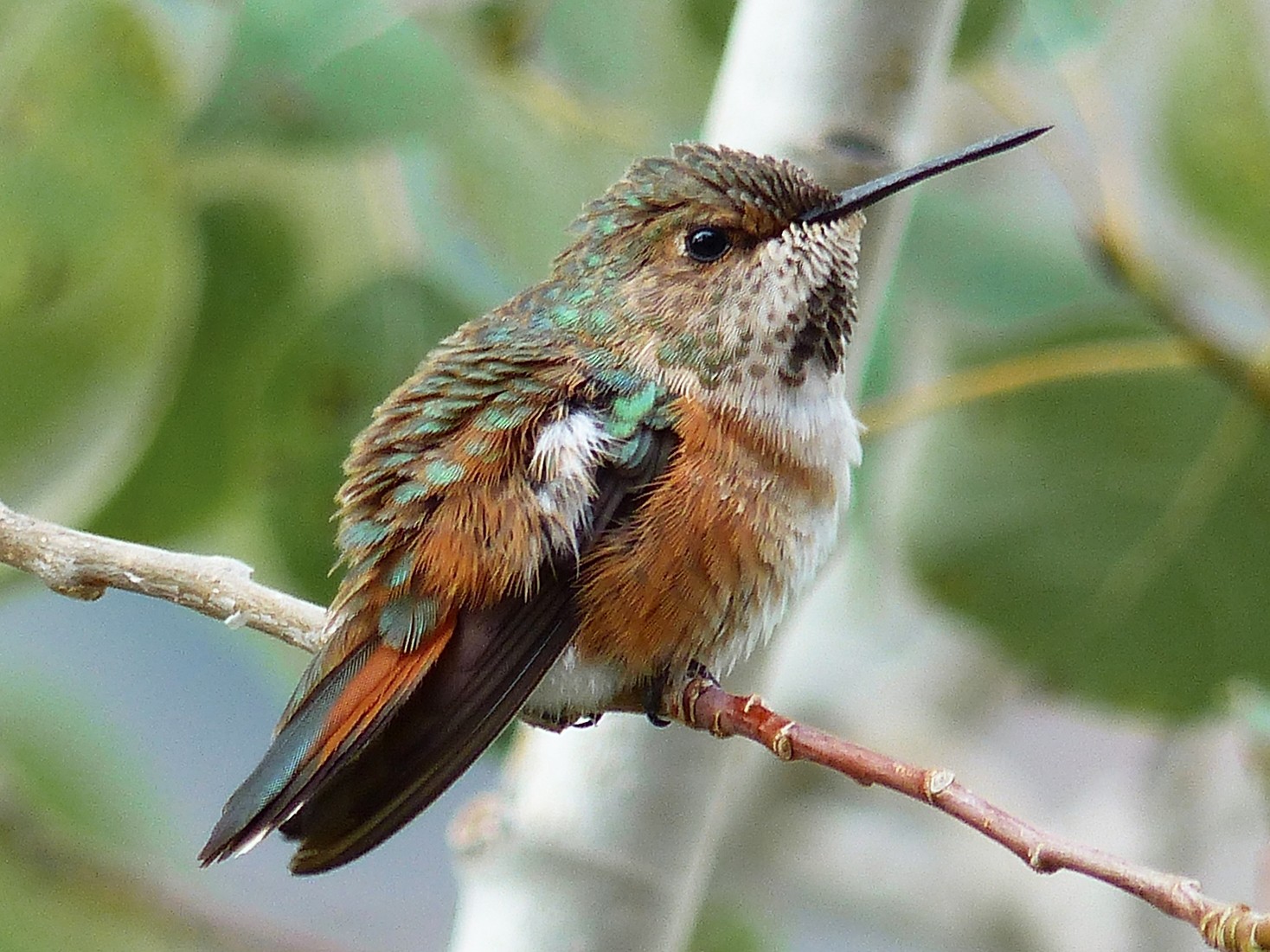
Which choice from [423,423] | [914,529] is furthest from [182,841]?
[423,423]

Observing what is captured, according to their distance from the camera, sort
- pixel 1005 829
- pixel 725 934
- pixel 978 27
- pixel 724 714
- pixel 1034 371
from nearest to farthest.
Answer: pixel 1005 829
pixel 724 714
pixel 978 27
pixel 1034 371
pixel 725 934

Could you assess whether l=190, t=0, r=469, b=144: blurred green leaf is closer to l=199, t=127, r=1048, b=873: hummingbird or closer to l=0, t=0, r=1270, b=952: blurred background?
l=0, t=0, r=1270, b=952: blurred background

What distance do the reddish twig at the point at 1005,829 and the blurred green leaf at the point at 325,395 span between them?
688 millimetres

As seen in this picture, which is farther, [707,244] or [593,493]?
[707,244]

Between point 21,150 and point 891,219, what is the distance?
2.66 feet

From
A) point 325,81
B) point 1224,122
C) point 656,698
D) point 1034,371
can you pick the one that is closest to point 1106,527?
point 1034,371

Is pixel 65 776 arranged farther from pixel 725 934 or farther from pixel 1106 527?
pixel 1106 527

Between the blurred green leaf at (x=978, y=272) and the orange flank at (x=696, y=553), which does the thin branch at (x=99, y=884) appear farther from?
the orange flank at (x=696, y=553)

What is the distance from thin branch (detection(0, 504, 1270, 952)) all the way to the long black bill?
0.33 m

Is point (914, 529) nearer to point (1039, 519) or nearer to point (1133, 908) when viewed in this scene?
point (1039, 519)

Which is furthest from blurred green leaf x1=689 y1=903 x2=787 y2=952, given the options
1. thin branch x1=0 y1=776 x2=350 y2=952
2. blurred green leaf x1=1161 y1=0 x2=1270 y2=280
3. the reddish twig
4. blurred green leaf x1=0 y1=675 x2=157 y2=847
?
the reddish twig

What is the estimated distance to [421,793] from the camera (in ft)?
2.98

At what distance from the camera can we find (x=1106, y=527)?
5.32ft

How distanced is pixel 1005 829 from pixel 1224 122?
3.64 ft
